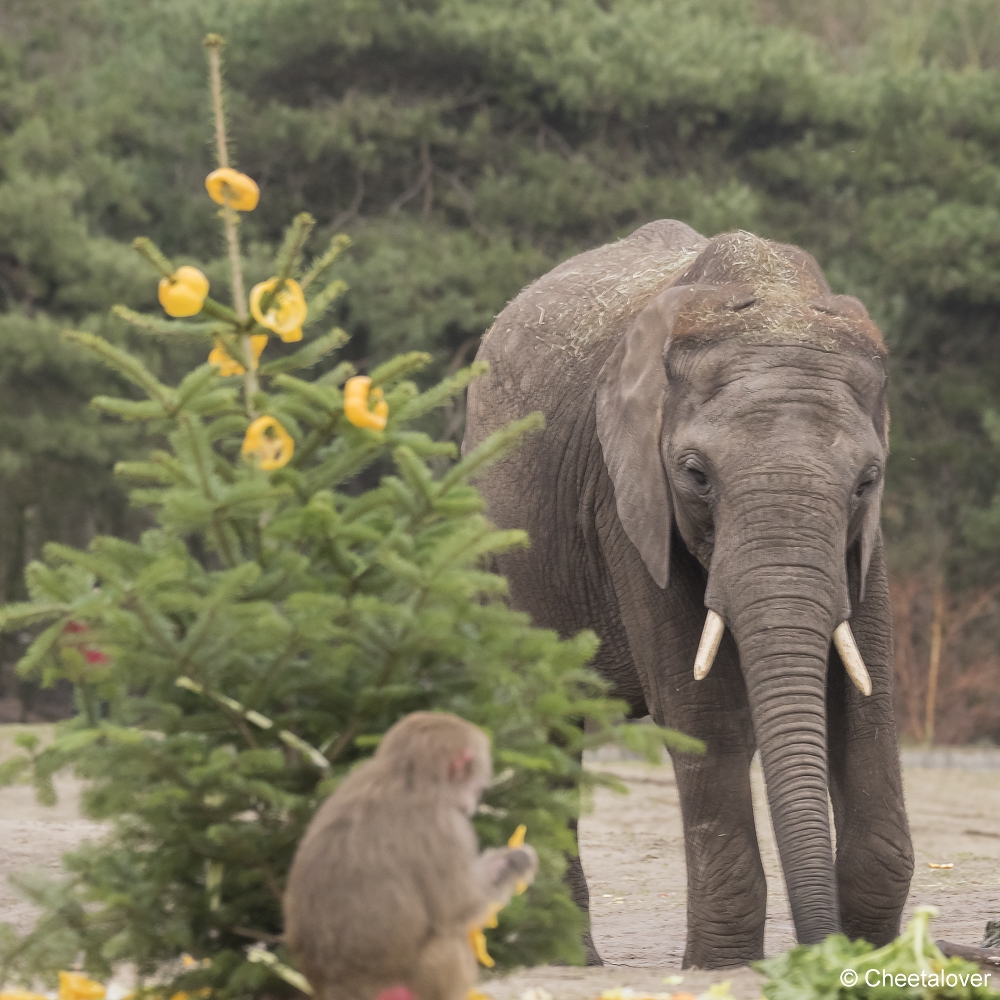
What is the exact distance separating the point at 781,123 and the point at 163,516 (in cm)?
2207

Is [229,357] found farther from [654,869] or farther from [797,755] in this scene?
[654,869]

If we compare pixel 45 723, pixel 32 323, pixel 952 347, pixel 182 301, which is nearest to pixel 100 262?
pixel 32 323

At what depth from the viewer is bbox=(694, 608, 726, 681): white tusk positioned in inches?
251

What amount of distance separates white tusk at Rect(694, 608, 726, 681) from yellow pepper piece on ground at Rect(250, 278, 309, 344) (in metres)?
2.14

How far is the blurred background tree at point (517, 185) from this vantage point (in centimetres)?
2331

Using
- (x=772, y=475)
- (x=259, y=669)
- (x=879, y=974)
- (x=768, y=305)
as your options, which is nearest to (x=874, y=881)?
(x=772, y=475)

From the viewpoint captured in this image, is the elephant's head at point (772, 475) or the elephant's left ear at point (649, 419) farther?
the elephant's left ear at point (649, 419)

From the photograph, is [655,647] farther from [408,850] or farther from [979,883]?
[979,883]

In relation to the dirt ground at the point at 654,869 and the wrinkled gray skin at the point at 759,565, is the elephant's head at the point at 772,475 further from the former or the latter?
the dirt ground at the point at 654,869

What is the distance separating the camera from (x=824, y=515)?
623cm

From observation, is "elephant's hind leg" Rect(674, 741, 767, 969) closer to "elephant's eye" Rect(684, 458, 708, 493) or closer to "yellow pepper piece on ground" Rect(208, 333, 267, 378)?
"elephant's eye" Rect(684, 458, 708, 493)

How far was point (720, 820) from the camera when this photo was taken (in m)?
6.67

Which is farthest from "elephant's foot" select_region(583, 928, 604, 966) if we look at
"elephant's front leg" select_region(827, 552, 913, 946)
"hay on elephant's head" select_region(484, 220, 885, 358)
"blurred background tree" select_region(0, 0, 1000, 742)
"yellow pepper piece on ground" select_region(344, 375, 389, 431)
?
"blurred background tree" select_region(0, 0, 1000, 742)

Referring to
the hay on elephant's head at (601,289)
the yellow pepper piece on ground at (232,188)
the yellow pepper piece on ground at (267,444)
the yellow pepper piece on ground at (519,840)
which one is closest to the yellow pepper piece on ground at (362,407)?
the yellow pepper piece on ground at (267,444)
